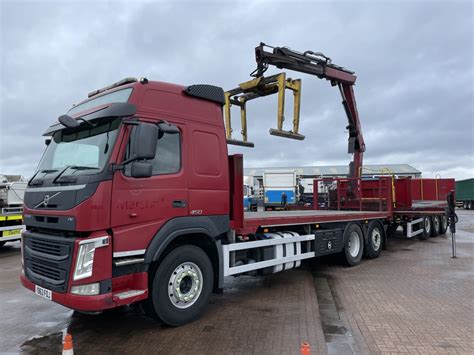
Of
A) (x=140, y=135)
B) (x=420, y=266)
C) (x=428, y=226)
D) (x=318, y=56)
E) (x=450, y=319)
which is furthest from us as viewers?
(x=428, y=226)

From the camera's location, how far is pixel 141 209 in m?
4.36

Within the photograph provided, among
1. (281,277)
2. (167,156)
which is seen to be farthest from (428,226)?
(167,156)

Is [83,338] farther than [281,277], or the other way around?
[281,277]

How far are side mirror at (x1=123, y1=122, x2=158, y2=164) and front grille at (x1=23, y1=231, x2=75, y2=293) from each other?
3.80 feet

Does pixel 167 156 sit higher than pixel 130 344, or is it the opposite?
pixel 167 156

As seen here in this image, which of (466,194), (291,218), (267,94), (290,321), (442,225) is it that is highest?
(267,94)

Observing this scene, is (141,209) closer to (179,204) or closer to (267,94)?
(179,204)

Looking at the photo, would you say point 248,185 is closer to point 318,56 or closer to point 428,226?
point 428,226

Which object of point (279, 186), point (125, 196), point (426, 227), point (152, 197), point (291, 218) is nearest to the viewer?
point (125, 196)

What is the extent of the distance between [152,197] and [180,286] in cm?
127

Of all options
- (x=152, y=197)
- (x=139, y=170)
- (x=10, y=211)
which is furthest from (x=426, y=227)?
(x=10, y=211)

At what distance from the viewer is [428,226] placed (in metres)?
14.3

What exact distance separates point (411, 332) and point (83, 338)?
4.06 metres

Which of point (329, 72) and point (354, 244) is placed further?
point (329, 72)
